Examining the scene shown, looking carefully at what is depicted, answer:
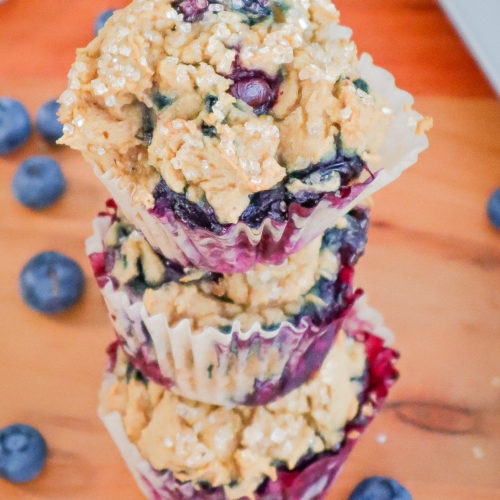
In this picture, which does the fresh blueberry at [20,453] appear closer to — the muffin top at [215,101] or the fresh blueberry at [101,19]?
the muffin top at [215,101]

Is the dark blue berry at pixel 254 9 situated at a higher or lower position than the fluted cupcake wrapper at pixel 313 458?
higher

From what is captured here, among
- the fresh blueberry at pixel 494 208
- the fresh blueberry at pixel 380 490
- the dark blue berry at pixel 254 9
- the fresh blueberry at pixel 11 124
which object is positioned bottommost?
the fresh blueberry at pixel 380 490

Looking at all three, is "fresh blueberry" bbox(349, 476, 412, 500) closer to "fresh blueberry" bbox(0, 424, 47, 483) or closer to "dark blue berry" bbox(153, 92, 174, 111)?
"fresh blueberry" bbox(0, 424, 47, 483)

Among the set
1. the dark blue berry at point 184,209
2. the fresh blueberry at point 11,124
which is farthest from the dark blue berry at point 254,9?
the fresh blueberry at point 11,124

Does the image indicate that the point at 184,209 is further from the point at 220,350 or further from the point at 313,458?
the point at 313,458

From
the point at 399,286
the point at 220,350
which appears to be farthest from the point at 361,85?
the point at 399,286

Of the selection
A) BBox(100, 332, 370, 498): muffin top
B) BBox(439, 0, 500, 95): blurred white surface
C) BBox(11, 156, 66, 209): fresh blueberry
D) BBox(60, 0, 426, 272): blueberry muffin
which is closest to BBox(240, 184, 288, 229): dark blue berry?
BBox(60, 0, 426, 272): blueberry muffin

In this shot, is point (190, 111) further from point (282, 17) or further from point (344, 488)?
point (344, 488)
